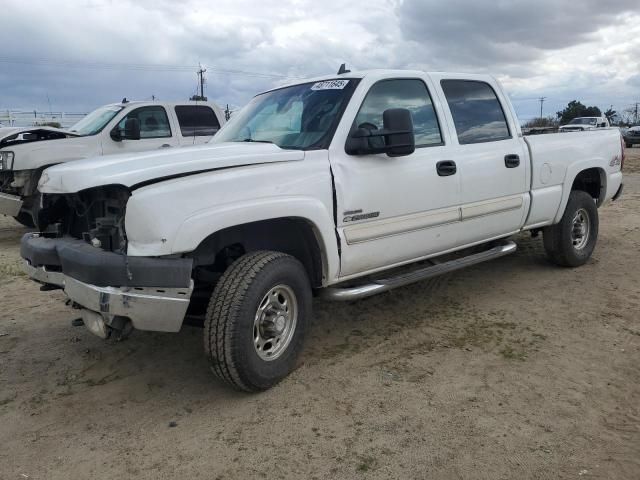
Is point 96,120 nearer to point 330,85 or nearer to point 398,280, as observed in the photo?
point 330,85

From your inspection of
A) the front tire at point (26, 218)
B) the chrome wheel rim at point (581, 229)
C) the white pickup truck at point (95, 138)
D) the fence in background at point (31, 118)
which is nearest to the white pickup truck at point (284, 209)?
the chrome wheel rim at point (581, 229)

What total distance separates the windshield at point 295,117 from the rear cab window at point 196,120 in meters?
5.25

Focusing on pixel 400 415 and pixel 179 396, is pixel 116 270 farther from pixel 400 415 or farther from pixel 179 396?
pixel 400 415

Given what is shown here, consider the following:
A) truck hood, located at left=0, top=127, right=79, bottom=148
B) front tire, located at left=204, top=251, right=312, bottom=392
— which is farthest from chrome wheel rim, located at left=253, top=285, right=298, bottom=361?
truck hood, located at left=0, top=127, right=79, bottom=148

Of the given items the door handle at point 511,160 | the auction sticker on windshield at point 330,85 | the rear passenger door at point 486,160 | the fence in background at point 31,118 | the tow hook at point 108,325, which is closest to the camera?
the tow hook at point 108,325

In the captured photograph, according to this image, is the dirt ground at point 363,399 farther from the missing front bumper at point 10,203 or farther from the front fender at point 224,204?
the missing front bumper at point 10,203

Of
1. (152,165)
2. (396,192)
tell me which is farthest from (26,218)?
(396,192)

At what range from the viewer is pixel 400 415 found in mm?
3188

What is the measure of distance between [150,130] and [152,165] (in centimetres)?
673

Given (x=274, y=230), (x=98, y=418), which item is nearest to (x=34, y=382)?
(x=98, y=418)

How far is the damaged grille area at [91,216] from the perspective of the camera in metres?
3.22

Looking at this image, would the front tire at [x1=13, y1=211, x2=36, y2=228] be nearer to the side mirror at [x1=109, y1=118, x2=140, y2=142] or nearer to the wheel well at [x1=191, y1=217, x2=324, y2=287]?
the side mirror at [x1=109, y1=118, x2=140, y2=142]

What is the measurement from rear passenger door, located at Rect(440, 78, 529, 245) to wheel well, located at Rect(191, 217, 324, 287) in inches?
57.9

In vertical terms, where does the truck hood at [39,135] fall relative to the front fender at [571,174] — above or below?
above
